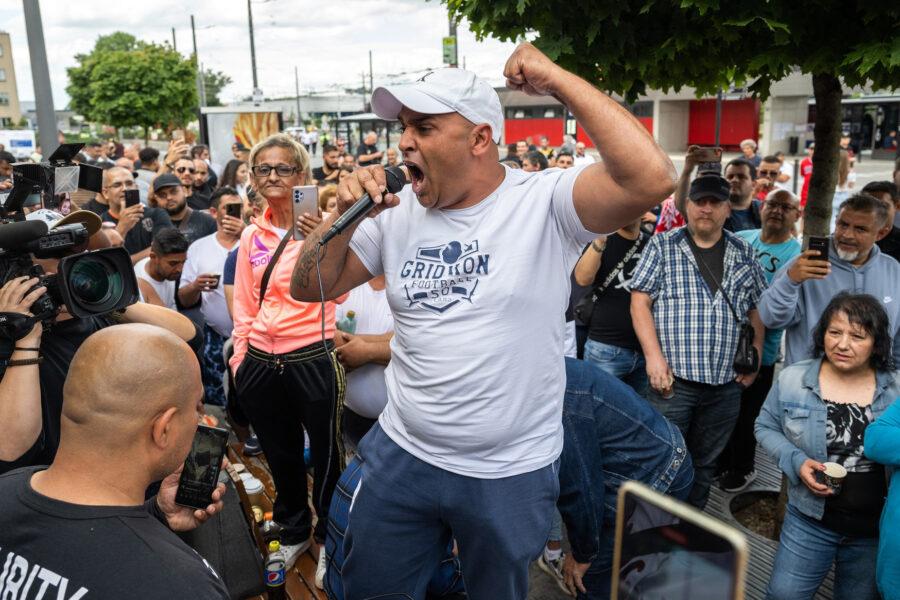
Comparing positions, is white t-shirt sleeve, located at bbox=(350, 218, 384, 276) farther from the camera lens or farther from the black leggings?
the black leggings

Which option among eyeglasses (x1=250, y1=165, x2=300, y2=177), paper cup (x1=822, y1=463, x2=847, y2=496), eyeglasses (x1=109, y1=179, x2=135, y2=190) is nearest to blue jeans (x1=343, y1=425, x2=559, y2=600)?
paper cup (x1=822, y1=463, x2=847, y2=496)

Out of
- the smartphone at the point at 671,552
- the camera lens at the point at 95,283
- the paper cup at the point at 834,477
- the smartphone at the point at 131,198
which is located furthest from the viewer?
the smartphone at the point at 131,198

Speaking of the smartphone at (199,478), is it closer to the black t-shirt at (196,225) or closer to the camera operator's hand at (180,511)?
the camera operator's hand at (180,511)

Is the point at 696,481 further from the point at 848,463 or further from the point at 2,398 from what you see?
the point at 2,398

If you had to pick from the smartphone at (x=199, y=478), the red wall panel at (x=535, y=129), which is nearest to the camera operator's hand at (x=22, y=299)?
the smartphone at (x=199, y=478)

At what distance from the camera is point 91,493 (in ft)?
4.90

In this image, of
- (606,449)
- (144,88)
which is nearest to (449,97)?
(606,449)

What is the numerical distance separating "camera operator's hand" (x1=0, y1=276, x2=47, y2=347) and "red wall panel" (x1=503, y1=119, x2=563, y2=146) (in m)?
37.5

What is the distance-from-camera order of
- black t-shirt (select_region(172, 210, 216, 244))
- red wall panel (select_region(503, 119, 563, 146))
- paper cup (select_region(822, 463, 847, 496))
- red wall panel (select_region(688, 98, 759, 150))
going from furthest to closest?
red wall panel (select_region(503, 119, 563, 146)) → red wall panel (select_region(688, 98, 759, 150)) → black t-shirt (select_region(172, 210, 216, 244)) → paper cup (select_region(822, 463, 847, 496))

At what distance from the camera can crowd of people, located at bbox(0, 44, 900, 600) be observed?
1.56 m

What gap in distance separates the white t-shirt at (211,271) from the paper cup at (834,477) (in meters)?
3.67

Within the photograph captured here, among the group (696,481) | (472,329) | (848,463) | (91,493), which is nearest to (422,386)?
(472,329)

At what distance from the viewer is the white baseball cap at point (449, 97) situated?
1.91m

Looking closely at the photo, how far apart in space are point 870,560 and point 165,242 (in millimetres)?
4318
